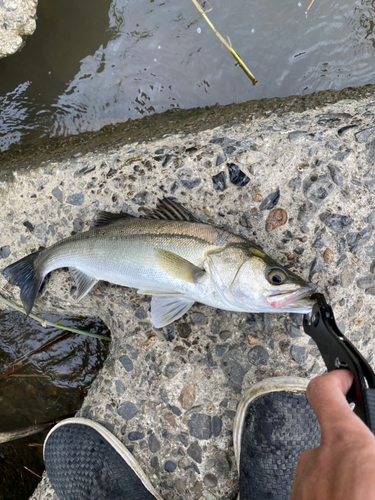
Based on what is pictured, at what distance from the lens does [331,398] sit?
1.32 metres

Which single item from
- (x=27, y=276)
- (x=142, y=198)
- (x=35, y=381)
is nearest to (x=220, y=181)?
(x=142, y=198)

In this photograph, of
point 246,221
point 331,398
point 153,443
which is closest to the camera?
point 331,398

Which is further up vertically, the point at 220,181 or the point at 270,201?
the point at 220,181

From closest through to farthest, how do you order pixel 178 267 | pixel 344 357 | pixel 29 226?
1. pixel 344 357
2. pixel 178 267
3. pixel 29 226

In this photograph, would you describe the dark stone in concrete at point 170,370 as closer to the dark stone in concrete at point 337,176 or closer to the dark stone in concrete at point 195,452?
the dark stone in concrete at point 195,452

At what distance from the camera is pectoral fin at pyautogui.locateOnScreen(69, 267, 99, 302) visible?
8.18 feet

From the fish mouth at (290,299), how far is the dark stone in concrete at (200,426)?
111 cm

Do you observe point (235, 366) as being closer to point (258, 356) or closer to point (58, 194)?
point (258, 356)

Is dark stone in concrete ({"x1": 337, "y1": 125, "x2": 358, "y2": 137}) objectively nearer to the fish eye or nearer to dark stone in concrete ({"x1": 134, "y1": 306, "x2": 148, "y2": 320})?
the fish eye

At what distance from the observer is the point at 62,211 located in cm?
269

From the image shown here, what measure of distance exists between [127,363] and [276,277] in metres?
1.39

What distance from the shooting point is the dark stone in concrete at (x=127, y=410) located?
8.36ft

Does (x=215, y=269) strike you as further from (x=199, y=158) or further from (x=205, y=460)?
(x=205, y=460)

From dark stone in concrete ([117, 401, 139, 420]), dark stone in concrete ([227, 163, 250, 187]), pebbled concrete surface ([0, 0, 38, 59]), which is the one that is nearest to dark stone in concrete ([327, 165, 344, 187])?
dark stone in concrete ([227, 163, 250, 187])
